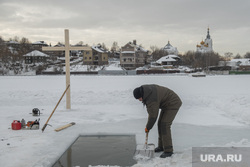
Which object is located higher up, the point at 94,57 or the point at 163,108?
the point at 94,57

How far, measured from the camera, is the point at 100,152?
17.4ft

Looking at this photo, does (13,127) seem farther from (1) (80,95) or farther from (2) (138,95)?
(1) (80,95)

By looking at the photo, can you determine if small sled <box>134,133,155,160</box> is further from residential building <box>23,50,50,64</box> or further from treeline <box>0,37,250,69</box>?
residential building <box>23,50,50,64</box>

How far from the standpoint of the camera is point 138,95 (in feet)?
14.8

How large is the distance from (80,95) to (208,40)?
162467 millimetres

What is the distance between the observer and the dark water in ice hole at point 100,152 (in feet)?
15.4

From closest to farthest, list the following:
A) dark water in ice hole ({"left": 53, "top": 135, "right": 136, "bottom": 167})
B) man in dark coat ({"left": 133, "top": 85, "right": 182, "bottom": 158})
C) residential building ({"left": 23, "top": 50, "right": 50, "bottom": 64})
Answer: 1. man in dark coat ({"left": 133, "top": 85, "right": 182, "bottom": 158})
2. dark water in ice hole ({"left": 53, "top": 135, "right": 136, "bottom": 167})
3. residential building ({"left": 23, "top": 50, "right": 50, "bottom": 64})

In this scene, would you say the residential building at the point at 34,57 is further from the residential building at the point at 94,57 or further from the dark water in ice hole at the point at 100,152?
the dark water in ice hole at the point at 100,152

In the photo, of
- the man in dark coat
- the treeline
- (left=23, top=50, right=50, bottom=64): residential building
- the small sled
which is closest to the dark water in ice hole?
the small sled

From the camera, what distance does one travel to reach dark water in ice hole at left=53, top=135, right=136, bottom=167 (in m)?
4.70

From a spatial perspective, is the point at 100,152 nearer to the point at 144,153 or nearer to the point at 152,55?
the point at 144,153

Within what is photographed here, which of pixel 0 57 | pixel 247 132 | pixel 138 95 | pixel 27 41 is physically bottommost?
pixel 247 132

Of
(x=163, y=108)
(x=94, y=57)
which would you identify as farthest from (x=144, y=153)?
(x=94, y=57)

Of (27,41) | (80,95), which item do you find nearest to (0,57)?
(27,41)
